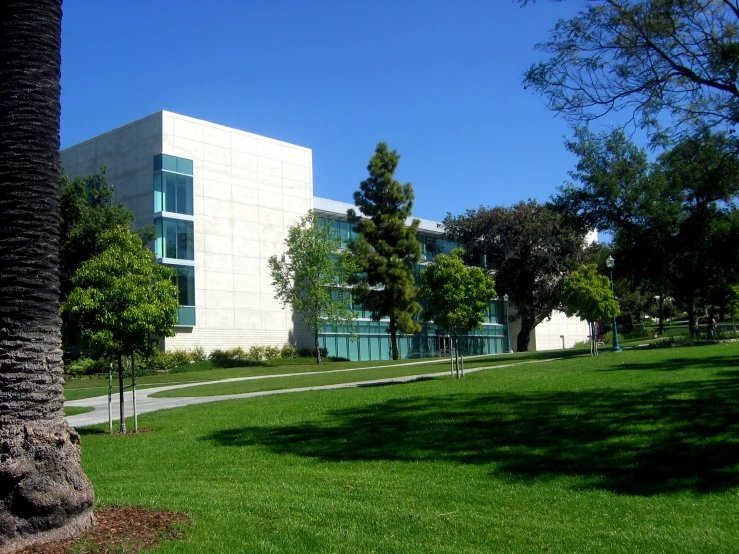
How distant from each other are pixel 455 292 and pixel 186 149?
2862 centimetres

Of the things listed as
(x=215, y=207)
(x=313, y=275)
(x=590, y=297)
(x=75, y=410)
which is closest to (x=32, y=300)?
(x=75, y=410)

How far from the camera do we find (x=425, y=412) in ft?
47.8

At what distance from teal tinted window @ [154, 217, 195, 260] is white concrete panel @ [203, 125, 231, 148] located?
6168 millimetres

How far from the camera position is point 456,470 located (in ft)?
31.5

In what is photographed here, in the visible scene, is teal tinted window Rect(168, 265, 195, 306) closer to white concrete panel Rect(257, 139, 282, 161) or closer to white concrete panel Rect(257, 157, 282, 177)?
white concrete panel Rect(257, 157, 282, 177)

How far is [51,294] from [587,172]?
3806 cm

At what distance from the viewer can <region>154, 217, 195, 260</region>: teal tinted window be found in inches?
1708

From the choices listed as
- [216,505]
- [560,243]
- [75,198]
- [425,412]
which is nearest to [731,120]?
[425,412]

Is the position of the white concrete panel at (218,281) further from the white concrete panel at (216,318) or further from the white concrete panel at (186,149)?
the white concrete panel at (186,149)

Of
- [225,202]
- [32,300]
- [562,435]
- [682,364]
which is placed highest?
[225,202]

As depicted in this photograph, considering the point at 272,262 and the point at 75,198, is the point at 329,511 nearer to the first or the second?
the point at 75,198

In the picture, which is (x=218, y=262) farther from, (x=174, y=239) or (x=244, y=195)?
(x=244, y=195)

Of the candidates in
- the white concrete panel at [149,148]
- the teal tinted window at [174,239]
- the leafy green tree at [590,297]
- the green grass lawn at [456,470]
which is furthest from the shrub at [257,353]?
the green grass lawn at [456,470]

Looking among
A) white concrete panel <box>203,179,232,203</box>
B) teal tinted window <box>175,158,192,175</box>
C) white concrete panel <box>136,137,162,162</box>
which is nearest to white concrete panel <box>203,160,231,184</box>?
white concrete panel <box>203,179,232,203</box>
